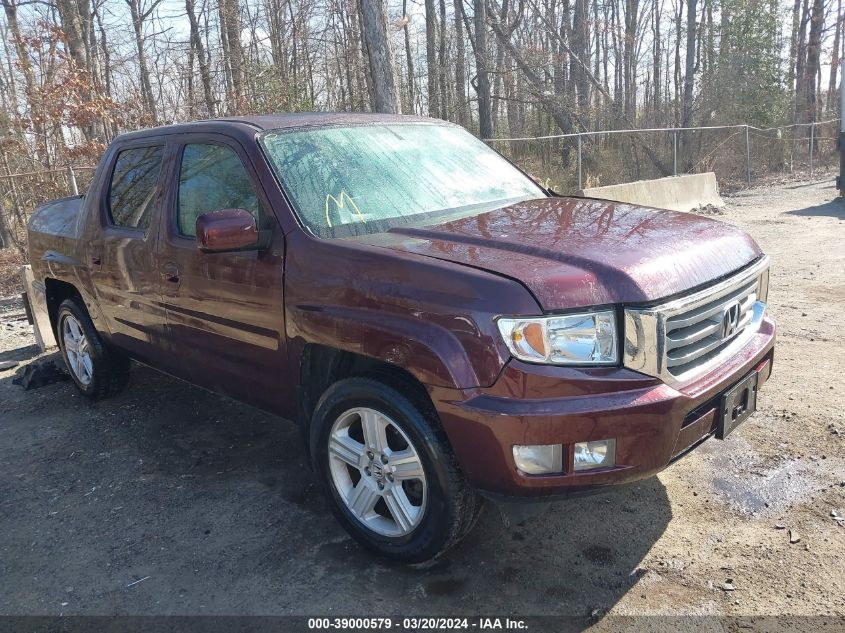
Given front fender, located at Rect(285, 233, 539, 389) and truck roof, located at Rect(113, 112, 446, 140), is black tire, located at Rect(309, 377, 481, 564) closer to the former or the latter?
front fender, located at Rect(285, 233, 539, 389)

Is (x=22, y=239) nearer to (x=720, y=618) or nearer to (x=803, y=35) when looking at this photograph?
(x=720, y=618)

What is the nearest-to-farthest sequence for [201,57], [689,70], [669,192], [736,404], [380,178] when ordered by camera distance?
1. [736,404]
2. [380,178]
3. [669,192]
4. [201,57]
5. [689,70]

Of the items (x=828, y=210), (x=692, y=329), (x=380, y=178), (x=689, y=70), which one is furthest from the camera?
(x=689, y=70)

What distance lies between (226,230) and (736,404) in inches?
93.0

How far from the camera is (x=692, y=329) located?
107 inches

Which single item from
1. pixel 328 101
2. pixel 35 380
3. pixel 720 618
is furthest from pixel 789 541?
pixel 328 101

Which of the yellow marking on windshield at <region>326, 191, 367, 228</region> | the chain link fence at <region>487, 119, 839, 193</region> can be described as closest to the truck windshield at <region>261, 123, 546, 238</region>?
the yellow marking on windshield at <region>326, 191, 367, 228</region>

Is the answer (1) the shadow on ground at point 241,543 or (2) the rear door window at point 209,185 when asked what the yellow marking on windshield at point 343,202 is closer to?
(2) the rear door window at point 209,185

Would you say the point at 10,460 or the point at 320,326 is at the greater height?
the point at 320,326

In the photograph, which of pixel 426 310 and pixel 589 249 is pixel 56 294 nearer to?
pixel 426 310

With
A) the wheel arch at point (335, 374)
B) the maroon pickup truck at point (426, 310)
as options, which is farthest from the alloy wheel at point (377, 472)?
the wheel arch at point (335, 374)

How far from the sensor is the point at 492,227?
125 inches

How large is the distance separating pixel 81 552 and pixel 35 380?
122 inches

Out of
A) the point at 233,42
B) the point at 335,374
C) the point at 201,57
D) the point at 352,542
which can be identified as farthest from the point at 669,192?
the point at 201,57
